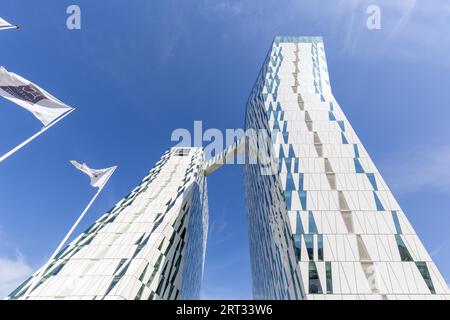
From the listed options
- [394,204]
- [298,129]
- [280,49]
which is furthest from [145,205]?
[280,49]

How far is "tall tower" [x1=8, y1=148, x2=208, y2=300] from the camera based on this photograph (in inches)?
926

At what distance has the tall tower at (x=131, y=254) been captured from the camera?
Result: 23.5 meters

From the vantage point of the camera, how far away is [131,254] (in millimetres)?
28141

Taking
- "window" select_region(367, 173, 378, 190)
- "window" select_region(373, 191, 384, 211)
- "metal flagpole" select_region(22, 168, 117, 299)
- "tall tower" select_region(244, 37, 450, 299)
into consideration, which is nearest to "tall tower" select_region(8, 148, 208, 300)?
"metal flagpole" select_region(22, 168, 117, 299)

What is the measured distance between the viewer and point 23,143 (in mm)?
17938

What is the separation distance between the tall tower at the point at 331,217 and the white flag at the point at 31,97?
84.0 ft

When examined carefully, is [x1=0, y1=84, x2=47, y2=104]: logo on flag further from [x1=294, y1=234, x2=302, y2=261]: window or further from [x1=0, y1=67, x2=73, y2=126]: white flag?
[x1=294, y1=234, x2=302, y2=261]: window

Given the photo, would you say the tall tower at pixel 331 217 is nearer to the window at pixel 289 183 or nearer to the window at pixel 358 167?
the window at pixel 358 167

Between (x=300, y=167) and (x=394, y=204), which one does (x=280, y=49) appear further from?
(x=394, y=204)

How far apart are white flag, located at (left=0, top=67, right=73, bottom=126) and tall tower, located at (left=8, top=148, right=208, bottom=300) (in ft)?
59.9

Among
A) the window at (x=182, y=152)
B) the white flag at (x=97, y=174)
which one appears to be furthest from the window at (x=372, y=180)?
the window at (x=182, y=152)

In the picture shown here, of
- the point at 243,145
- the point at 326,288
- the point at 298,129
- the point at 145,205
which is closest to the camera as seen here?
the point at 326,288

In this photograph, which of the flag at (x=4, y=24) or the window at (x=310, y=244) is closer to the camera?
the flag at (x=4, y=24)
